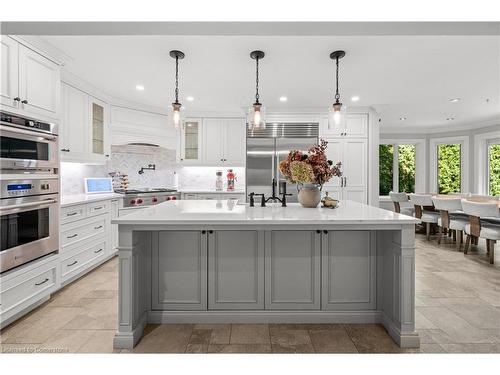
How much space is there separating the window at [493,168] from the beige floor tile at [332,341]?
6.68 metres

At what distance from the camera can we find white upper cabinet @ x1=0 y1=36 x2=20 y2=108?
2.23 metres

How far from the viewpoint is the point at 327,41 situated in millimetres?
2695

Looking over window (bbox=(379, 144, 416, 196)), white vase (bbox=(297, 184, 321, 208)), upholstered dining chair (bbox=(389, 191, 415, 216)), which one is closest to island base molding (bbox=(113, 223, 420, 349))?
A: white vase (bbox=(297, 184, 321, 208))

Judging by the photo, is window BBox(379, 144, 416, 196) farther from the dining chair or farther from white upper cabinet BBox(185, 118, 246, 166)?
white upper cabinet BBox(185, 118, 246, 166)

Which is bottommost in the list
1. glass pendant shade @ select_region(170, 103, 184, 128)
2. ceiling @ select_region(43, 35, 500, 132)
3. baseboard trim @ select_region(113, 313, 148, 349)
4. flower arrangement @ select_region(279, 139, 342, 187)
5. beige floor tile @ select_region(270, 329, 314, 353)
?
beige floor tile @ select_region(270, 329, 314, 353)

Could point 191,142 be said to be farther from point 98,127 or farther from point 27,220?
point 27,220

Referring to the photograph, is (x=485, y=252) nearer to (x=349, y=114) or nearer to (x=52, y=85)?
(x=349, y=114)

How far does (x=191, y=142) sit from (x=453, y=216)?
4.94 meters

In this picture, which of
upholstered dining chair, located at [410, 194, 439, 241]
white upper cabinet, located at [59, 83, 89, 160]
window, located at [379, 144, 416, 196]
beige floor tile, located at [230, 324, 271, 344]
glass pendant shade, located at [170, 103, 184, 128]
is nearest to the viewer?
beige floor tile, located at [230, 324, 271, 344]

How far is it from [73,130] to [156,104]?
161 centimetres

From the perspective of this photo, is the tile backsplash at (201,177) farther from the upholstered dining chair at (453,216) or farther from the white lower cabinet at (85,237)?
the upholstered dining chair at (453,216)

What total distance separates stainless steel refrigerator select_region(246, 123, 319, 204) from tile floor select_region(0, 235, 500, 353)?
9.59ft

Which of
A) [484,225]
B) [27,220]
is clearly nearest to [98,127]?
[27,220]

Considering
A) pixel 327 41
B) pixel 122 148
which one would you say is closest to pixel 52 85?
pixel 122 148
